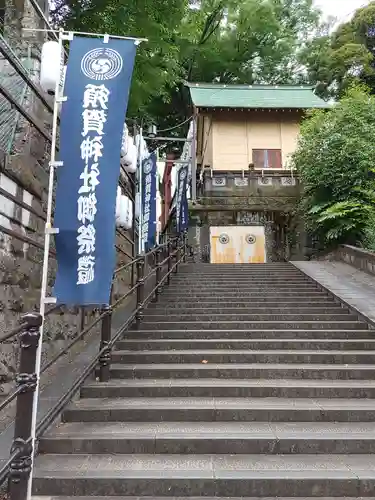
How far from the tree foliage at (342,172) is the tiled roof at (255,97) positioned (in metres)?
4.19

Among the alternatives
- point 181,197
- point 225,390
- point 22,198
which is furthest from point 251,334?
point 181,197

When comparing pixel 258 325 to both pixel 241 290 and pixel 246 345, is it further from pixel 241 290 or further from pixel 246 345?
pixel 241 290

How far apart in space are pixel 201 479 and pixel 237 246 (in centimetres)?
1384

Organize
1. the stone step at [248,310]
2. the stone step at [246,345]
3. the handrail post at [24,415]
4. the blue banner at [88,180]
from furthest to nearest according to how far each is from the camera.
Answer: the stone step at [248,310] < the stone step at [246,345] < the blue banner at [88,180] < the handrail post at [24,415]

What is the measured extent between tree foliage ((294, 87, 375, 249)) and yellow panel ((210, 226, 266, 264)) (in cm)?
290

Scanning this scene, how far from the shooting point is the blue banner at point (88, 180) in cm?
313

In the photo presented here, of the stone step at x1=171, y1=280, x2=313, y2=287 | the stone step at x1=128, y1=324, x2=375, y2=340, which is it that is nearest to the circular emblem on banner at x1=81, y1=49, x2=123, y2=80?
the stone step at x1=128, y1=324, x2=375, y2=340

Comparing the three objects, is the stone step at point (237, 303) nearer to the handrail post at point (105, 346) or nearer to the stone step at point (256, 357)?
the stone step at point (256, 357)

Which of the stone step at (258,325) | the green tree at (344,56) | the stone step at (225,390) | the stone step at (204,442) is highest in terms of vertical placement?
the green tree at (344,56)

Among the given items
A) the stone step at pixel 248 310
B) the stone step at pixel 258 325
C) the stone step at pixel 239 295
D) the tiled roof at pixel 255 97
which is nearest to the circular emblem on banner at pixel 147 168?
the stone step at pixel 239 295

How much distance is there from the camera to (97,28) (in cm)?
682

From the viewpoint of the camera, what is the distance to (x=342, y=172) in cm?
1258

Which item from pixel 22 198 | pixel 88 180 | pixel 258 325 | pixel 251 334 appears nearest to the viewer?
pixel 88 180

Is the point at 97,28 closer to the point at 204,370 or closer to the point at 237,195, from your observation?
the point at 204,370
